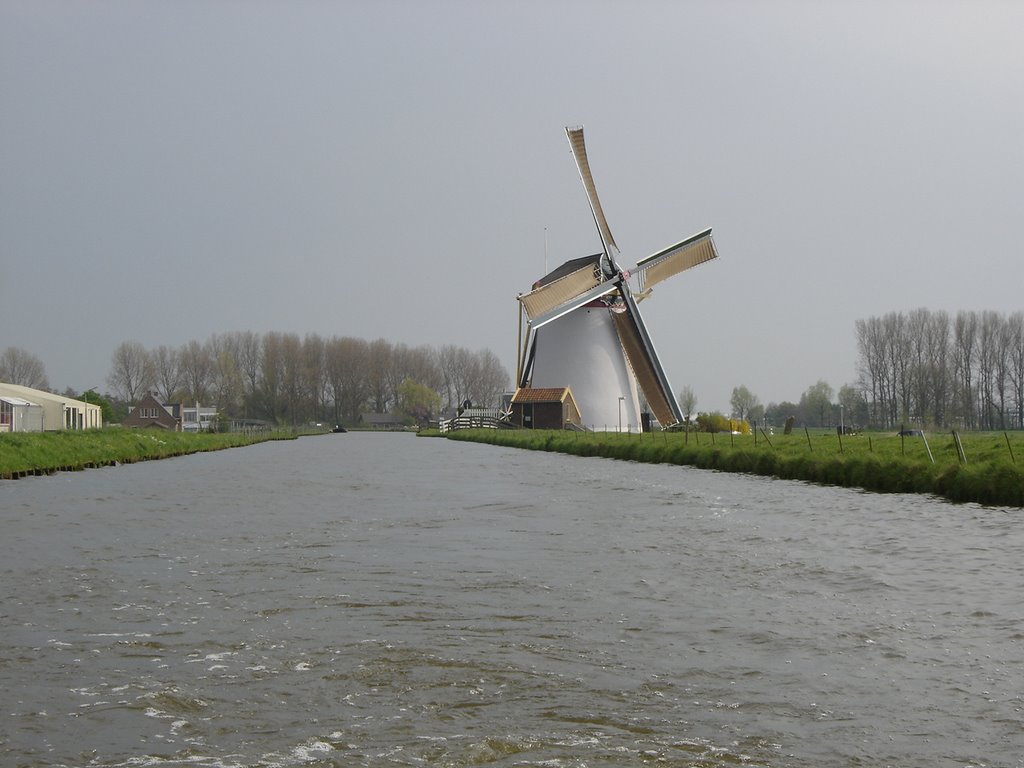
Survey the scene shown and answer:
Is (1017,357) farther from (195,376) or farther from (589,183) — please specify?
(195,376)

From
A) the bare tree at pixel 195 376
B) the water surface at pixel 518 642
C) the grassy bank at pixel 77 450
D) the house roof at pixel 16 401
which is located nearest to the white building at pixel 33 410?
the house roof at pixel 16 401

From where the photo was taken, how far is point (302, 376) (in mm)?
116500

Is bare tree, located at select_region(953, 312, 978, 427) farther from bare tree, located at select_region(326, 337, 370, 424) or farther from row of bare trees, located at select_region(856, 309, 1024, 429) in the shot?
bare tree, located at select_region(326, 337, 370, 424)

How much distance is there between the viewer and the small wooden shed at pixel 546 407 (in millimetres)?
52250

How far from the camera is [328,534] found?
12.5m

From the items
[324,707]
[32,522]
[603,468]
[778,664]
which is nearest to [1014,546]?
[778,664]

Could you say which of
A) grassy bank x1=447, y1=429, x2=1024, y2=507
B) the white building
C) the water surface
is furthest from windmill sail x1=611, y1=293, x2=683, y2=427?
the water surface

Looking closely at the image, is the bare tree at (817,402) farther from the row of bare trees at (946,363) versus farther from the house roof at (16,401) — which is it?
the house roof at (16,401)

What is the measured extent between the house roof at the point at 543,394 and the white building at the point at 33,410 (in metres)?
21.3

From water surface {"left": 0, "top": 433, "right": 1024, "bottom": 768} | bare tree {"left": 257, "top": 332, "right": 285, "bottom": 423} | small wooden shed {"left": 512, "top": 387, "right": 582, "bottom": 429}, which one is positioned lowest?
water surface {"left": 0, "top": 433, "right": 1024, "bottom": 768}

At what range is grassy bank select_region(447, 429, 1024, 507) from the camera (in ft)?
51.1

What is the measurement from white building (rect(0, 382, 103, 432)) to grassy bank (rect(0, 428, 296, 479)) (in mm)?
6210

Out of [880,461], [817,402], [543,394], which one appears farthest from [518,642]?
[817,402]

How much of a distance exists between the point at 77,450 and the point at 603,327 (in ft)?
81.9
